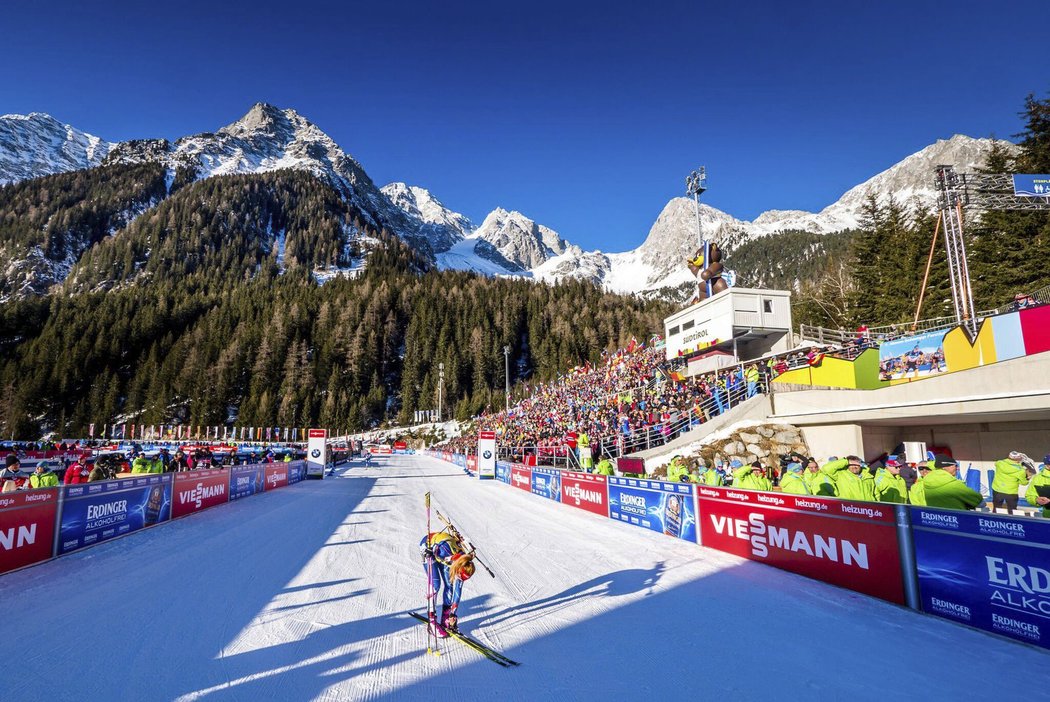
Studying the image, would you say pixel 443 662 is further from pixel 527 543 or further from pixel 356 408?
pixel 356 408

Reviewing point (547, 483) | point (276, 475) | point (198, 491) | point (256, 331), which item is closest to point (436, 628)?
point (198, 491)

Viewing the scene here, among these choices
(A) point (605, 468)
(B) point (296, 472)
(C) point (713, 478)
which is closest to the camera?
(C) point (713, 478)

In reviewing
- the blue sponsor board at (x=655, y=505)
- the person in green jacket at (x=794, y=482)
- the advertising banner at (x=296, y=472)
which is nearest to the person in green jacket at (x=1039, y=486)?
the person in green jacket at (x=794, y=482)

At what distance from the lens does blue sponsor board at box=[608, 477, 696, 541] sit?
34.2 feet

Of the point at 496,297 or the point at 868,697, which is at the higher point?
the point at 496,297

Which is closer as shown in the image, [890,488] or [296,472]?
[890,488]

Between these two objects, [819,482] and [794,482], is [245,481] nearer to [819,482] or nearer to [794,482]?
[794,482]

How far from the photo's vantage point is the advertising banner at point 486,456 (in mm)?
29312

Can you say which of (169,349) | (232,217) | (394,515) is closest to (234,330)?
(169,349)

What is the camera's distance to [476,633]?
17.8ft

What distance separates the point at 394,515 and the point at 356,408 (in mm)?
84315

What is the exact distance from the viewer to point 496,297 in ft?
403

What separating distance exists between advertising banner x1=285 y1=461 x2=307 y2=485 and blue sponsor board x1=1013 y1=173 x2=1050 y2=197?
114 ft

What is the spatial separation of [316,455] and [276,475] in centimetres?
589
